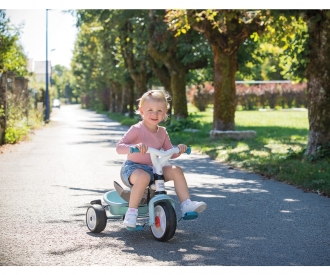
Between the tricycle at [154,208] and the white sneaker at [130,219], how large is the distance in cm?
4

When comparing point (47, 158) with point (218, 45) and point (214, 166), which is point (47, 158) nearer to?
point (214, 166)

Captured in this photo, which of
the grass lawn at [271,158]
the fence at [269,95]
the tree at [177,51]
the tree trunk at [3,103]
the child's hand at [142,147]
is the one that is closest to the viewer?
the child's hand at [142,147]

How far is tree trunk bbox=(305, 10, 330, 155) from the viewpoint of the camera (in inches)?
469

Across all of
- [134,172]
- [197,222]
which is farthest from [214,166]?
[134,172]

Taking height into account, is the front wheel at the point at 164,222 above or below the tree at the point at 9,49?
below

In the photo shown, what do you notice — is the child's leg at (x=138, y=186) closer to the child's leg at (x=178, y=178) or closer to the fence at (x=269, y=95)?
the child's leg at (x=178, y=178)

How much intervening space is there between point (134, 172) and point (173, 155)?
44 cm

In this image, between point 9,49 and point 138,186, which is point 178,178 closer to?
point 138,186

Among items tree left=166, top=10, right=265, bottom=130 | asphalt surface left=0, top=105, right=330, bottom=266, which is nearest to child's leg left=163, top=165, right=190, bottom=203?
asphalt surface left=0, top=105, right=330, bottom=266

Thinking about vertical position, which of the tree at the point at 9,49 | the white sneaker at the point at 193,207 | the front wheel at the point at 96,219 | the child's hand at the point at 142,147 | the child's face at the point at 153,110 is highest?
the tree at the point at 9,49

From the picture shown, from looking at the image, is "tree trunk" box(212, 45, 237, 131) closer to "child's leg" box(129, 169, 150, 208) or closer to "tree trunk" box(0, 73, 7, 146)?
"tree trunk" box(0, 73, 7, 146)

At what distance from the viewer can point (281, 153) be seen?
1388 cm

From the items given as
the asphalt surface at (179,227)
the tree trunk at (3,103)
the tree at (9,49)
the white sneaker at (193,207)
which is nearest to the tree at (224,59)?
the tree at (9,49)

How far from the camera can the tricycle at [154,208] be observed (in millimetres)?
5676
